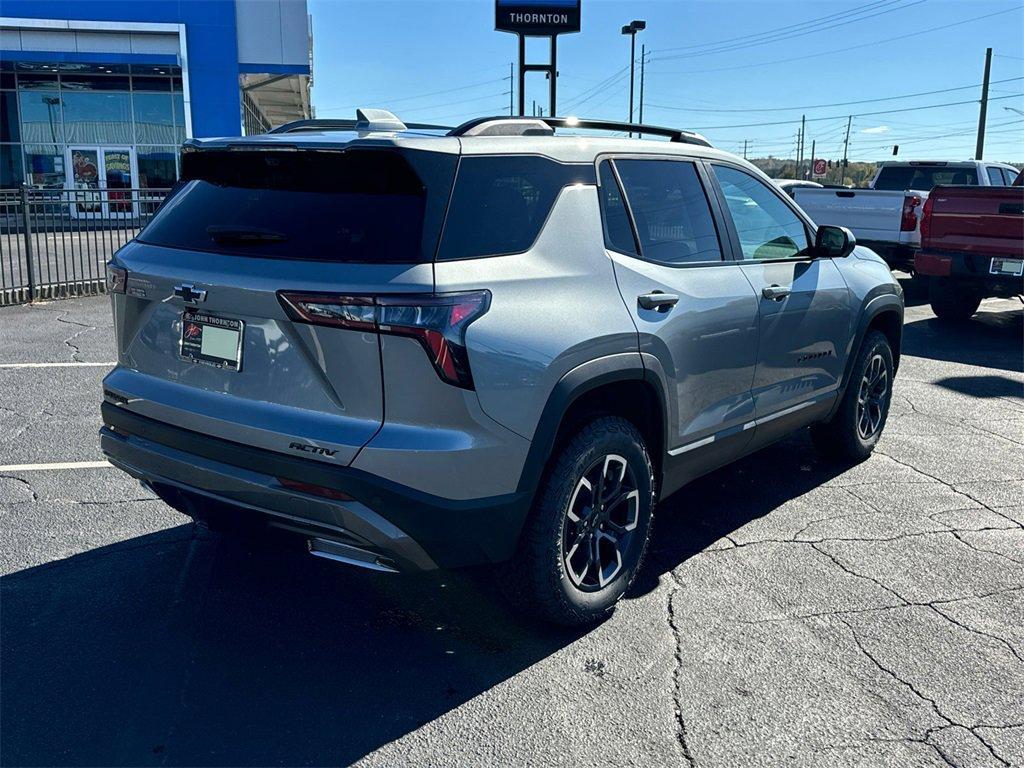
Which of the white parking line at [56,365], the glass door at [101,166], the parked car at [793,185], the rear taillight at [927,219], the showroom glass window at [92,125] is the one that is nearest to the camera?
the white parking line at [56,365]

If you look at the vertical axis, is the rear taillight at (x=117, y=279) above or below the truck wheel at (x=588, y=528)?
above

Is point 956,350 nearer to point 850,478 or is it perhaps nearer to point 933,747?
point 850,478

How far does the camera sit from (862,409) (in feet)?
18.6

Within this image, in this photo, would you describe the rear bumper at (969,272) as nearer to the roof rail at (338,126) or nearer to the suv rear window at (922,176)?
the suv rear window at (922,176)

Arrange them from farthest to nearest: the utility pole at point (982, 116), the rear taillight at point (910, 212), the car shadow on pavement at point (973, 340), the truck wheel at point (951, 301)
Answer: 1. the utility pole at point (982, 116)
2. the rear taillight at point (910, 212)
3. the truck wheel at point (951, 301)
4. the car shadow on pavement at point (973, 340)

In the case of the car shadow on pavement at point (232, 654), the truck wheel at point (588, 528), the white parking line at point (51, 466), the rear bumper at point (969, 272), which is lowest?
the car shadow on pavement at point (232, 654)

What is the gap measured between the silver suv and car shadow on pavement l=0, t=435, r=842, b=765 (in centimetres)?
Answer: 42

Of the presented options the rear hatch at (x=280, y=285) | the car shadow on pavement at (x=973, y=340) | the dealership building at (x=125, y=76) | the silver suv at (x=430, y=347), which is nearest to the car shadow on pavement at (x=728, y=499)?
the silver suv at (x=430, y=347)

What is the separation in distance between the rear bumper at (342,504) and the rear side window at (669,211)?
1.37 metres

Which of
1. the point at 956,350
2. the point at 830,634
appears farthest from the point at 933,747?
the point at 956,350

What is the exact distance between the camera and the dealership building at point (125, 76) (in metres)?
25.2

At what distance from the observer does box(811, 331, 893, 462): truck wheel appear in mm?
5465

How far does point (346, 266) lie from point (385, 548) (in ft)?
2.99

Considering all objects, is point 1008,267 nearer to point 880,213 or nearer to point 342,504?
point 880,213
